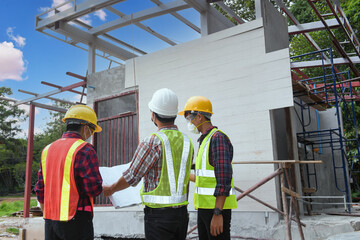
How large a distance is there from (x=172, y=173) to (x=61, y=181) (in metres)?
0.95

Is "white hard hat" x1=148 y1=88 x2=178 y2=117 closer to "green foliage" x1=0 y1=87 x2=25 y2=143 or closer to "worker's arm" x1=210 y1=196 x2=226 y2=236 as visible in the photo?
"worker's arm" x1=210 y1=196 x2=226 y2=236

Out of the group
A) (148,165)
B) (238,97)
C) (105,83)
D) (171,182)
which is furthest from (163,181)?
(105,83)

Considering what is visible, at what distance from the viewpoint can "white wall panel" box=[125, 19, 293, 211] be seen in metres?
6.79

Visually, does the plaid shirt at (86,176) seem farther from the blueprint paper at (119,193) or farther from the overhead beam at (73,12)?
the overhead beam at (73,12)

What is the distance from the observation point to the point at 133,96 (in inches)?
366

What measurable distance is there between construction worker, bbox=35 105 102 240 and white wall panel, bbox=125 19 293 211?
14.7 feet

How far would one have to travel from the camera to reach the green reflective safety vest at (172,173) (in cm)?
276

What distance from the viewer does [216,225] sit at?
3.22 m

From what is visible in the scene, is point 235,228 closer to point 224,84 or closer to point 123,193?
point 224,84

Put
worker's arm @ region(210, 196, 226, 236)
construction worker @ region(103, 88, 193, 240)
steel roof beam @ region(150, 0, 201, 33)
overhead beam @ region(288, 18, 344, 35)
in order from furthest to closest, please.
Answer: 1. steel roof beam @ region(150, 0, 201, 33)
2. overhead beam @ region(288, 18, 344, 35)
3. worker's arm @ region(210, 196, 226, 236)
4. construction worker @ region(103, 88, 193, 240)

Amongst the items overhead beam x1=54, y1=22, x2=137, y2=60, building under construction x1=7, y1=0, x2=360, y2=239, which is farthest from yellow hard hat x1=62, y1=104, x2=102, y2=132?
overhead beam x1=54, y1=22, x2=137, y2=60

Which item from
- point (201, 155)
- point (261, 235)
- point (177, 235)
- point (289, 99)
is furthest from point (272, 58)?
point (177, 235)

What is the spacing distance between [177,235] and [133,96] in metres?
6.80

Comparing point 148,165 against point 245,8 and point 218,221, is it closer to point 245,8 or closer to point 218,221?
point 218,221
